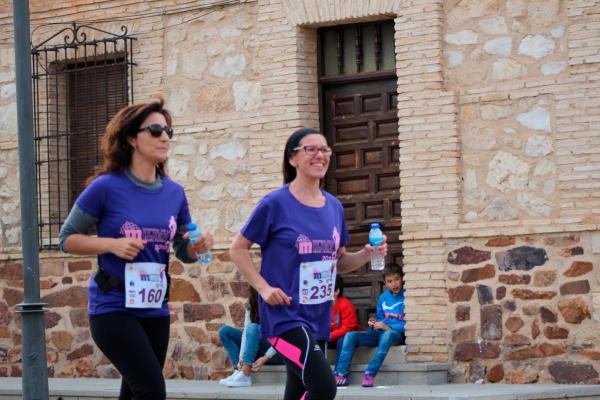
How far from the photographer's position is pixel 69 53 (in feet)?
55.7

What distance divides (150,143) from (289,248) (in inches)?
36.4

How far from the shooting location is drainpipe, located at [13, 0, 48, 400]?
31.5 feet

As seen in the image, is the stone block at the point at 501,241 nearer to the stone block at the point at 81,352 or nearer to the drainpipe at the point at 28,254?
the stone block at the point at 81,352

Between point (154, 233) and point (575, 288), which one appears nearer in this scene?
point (154, 233)

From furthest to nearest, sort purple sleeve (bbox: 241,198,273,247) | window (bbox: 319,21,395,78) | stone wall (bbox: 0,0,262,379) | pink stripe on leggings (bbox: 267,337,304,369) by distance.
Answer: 1. stone wall (bbox: 0,0,262,379)
2. window (bbox: 319,21,395,78)
3. purple sleeve (bbox: 241,198,273,247)
4. pink stripe on leggings (bbox: 267,337,304,369)

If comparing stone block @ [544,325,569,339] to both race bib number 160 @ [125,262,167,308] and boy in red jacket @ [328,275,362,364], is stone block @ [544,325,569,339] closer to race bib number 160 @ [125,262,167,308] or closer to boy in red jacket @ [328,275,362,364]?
boy in red jacket @ [328,275,362,364]

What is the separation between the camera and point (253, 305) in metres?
12.6

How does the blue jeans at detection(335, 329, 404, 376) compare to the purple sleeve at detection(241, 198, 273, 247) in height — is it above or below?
below

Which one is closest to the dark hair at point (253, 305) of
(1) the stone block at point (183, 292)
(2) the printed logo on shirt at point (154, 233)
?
(1) the stone block at point (183, 292)

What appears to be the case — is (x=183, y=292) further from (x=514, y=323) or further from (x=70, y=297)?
(x=514, y=323)

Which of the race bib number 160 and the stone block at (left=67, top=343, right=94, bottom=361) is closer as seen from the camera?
the race bib number 160

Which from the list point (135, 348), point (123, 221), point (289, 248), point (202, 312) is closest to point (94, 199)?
point (123, 221)

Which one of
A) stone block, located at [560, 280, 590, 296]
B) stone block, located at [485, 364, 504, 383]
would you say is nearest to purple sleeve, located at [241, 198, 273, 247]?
stone block, located at [560, 280, 590, 296]

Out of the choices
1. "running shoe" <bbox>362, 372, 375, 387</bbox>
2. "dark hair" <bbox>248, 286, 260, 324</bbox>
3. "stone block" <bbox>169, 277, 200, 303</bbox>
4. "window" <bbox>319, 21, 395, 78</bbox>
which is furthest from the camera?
"stone block" <bbox>169, 277, 200, 303</bbox>
